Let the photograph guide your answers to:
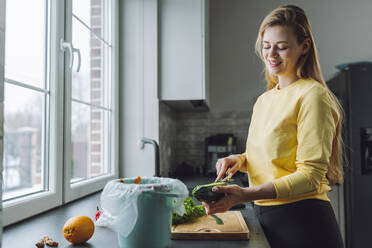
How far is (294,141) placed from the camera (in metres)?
1.09

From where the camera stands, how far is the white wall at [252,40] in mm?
2910

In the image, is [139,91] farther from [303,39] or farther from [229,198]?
[229,198]

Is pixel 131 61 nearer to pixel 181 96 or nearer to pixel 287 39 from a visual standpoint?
pixel 181 96

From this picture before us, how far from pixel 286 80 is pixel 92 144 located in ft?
4.31

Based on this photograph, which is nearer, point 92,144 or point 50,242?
point 50,242

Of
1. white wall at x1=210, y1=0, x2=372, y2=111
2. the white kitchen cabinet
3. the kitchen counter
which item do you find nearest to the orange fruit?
the kitchen counter

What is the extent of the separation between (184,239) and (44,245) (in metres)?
0.40

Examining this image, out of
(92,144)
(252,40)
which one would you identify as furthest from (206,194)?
(252,40)

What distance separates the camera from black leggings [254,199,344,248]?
1039mm

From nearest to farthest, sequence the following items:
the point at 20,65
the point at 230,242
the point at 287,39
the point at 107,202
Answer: the point at 107,202 → the point at 230,242 → the point at 287,39 → the point at 20,65

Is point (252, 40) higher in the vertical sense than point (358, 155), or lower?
higher

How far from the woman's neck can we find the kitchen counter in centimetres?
51

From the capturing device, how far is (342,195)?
2.35m

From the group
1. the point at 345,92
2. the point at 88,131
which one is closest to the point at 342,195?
the point at 345,92
